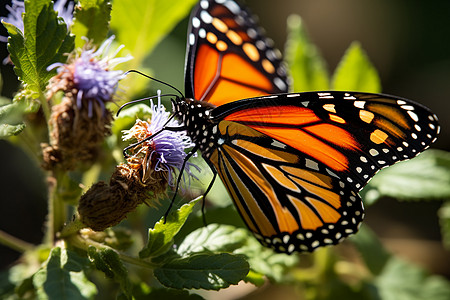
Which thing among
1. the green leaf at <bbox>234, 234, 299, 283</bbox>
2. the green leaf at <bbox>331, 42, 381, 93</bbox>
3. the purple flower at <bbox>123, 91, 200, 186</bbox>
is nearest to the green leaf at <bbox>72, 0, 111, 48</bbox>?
the purple flower at <bbox>123, 91, 200, 186</bbox>

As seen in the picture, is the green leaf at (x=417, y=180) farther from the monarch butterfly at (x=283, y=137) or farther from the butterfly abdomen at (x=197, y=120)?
the butterfly abdomen at (x=197, y=120)

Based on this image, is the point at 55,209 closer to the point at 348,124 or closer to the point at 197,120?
the point at 197,120

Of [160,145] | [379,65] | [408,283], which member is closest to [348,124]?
[160,145]

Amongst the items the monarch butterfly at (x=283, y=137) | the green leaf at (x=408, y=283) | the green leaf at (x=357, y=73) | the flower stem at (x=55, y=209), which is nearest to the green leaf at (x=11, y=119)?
the flower stem at (x=55, y=209)

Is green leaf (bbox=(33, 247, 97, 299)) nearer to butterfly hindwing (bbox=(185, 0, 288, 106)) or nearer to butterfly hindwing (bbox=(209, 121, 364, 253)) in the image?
butterfly hindwing (bbox=(209, 121, 364, 253))

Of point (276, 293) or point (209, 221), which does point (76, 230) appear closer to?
point (209, 221)

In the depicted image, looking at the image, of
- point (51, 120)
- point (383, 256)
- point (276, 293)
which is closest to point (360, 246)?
point (383, 256)
